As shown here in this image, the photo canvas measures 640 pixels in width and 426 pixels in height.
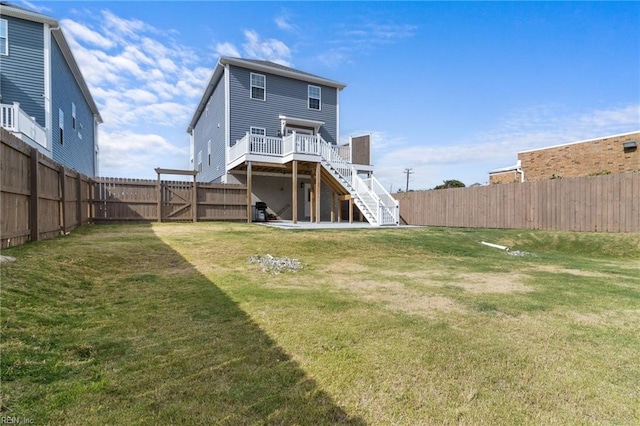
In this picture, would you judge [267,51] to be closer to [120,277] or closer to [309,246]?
[309,246]

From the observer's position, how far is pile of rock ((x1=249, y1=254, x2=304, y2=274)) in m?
5.90

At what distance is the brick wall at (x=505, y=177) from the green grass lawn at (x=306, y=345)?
16.1m

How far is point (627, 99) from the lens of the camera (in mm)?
14766

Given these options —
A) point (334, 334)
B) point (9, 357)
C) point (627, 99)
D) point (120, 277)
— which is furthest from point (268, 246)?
point (627, 99)

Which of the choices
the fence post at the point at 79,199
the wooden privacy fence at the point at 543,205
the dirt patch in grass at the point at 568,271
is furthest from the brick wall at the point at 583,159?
the fence post at the point at 79,199

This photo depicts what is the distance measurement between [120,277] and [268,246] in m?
3.39

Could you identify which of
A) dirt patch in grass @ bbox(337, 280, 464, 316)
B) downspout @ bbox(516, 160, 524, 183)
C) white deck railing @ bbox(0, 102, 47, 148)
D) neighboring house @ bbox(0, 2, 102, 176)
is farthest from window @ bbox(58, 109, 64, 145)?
downspout @ bbox(516, 160, 524, 183)

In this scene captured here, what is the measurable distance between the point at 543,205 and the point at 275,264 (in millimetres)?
12211

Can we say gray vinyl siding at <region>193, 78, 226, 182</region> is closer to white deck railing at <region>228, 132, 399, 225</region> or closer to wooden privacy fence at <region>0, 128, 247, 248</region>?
white deck railing at <region>228, 132, 399, 225</region>

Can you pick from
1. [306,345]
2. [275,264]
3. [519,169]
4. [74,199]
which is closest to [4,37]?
[74,199]

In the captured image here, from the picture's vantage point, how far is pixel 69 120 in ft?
54.1

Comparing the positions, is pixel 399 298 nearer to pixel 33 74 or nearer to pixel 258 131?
pixel 258 131

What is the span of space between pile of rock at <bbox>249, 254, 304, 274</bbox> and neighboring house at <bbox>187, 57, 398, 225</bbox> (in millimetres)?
7829

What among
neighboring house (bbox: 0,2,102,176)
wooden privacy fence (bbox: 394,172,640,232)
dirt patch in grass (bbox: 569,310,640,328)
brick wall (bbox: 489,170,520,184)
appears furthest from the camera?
brick wall (bbox: 489,170,520,184)
